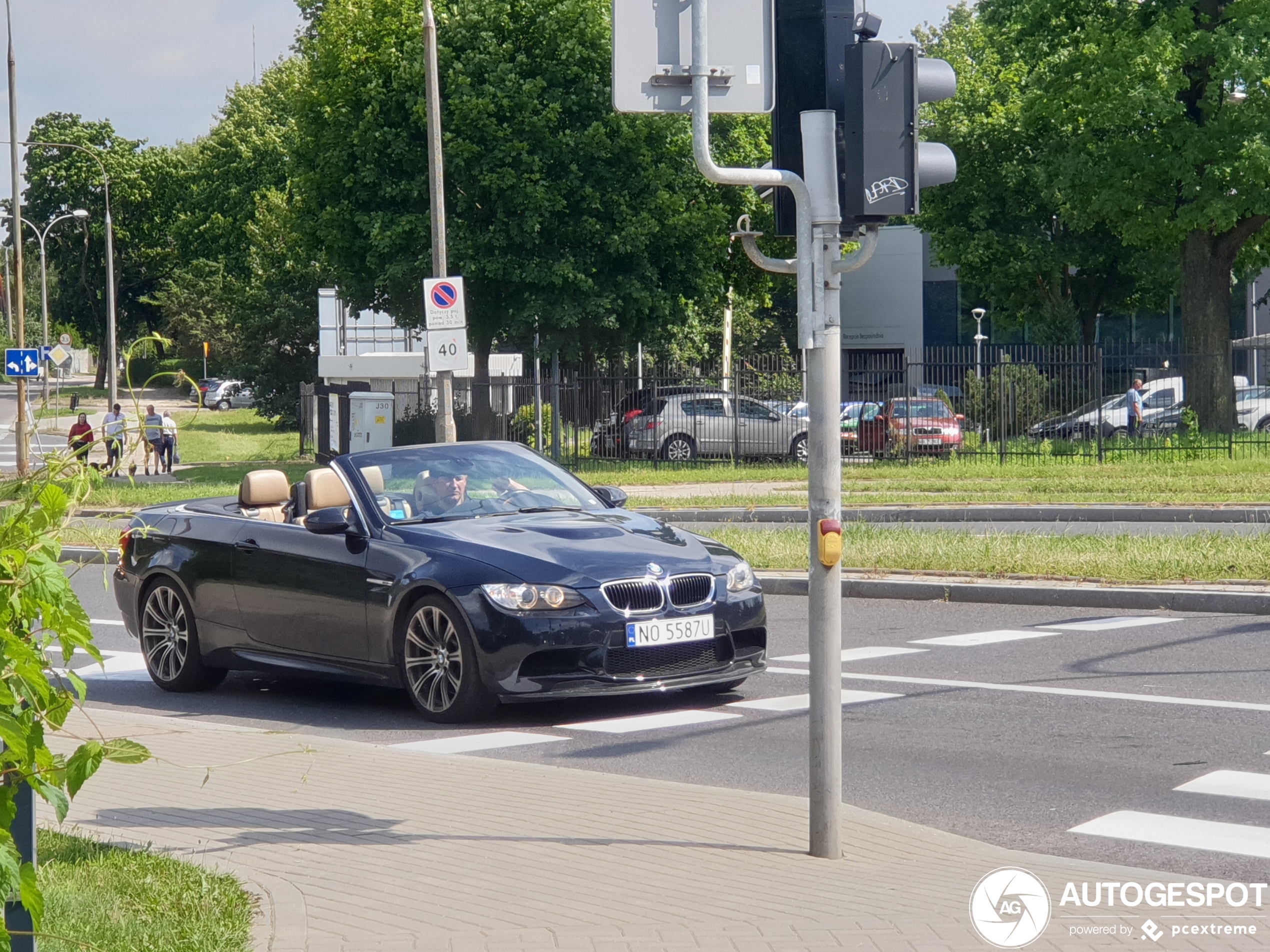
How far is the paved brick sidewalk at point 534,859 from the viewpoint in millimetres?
4309

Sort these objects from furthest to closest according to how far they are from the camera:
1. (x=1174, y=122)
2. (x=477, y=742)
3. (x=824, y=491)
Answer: (x=1174, y=122) → (x=477, y=742) → (x=824, y=491)

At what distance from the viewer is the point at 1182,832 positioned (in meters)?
5.86

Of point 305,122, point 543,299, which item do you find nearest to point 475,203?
point 543,299

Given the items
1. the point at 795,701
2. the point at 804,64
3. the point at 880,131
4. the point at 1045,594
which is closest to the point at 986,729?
the point at 795,701

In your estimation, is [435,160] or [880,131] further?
[435,160]

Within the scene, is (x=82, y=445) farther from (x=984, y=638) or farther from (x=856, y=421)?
(x=856, y=421)

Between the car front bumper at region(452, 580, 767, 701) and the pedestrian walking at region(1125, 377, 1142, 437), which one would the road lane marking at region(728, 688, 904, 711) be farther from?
the pedestrian walking at region(1125, 377, 1142, 437)

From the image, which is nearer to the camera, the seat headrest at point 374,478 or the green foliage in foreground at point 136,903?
the green foliage in foreground at point 136,903

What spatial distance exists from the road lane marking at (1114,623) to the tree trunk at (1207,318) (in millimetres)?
21514

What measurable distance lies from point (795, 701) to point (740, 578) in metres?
0.79

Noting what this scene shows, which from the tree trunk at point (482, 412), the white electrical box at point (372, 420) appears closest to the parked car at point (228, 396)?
the tree trunk at point (482, 412)

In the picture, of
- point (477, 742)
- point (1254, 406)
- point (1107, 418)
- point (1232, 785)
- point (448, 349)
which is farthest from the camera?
point (1254, 406)

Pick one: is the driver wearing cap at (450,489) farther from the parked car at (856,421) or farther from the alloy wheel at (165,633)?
the parked car at (856,421)

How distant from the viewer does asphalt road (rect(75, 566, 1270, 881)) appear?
20.1 feet
